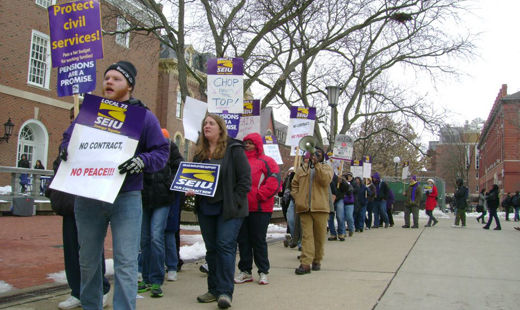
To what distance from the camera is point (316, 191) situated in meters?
7.18

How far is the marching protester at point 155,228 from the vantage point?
5.43 m

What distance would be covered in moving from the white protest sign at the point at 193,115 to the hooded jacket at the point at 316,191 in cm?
190

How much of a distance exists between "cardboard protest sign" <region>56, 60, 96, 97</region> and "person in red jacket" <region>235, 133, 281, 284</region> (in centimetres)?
209

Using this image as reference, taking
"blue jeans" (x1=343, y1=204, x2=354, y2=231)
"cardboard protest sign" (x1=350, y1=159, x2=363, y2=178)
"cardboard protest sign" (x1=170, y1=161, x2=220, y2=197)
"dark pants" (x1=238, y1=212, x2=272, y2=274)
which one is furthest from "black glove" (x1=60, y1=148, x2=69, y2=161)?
"cardboard protest sign" (x1=350, y1=159, x2=363, y2=178)

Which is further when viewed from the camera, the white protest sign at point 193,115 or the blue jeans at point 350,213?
the blue jeans at point 350,213

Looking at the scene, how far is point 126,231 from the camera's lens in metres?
3.39

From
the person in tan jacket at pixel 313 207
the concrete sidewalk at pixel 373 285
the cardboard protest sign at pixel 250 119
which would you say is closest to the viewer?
A: the concrete sidewalk at pixel 373 285

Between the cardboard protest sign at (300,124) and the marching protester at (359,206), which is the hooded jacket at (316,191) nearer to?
the cardboard protest sign at (300,124)

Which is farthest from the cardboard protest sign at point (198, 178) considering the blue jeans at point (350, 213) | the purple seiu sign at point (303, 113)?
the blue jeans at point (350, 213)

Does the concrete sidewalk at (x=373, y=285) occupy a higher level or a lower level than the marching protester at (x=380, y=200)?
lower

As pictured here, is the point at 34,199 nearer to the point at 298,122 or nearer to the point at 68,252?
the point at 298,122

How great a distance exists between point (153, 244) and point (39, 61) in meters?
20.4

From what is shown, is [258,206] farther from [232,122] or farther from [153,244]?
[232,122]

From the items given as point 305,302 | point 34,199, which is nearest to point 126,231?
point 305,302
